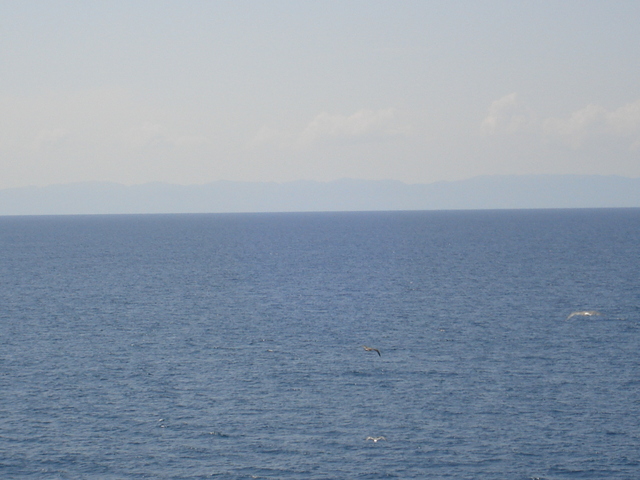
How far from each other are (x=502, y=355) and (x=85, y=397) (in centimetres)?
3638

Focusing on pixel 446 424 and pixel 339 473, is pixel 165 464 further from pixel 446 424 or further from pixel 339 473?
pixel 446 424

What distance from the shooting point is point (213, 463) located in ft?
146

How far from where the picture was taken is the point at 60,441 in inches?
1877

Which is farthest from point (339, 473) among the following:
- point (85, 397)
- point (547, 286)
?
point (547, 286)

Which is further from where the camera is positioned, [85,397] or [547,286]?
[547,286]

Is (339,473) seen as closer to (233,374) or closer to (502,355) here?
(233,374)

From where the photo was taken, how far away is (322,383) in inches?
2367

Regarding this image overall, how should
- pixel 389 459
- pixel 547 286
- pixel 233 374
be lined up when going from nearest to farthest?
pixel 389 459 < pixel 233 374 < pixel 547 286

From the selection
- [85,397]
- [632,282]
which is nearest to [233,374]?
[85,397]

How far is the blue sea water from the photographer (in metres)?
44.9

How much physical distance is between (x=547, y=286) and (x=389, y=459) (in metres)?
78.0

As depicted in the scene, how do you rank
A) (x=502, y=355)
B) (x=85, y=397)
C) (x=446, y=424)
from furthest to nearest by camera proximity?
(x=502, y=355) < (x=85, y=397) < (x=446, y=424)

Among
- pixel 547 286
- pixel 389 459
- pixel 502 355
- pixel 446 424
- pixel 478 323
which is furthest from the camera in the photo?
pixel 547 286

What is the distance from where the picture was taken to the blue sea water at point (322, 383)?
44906 millimetres
